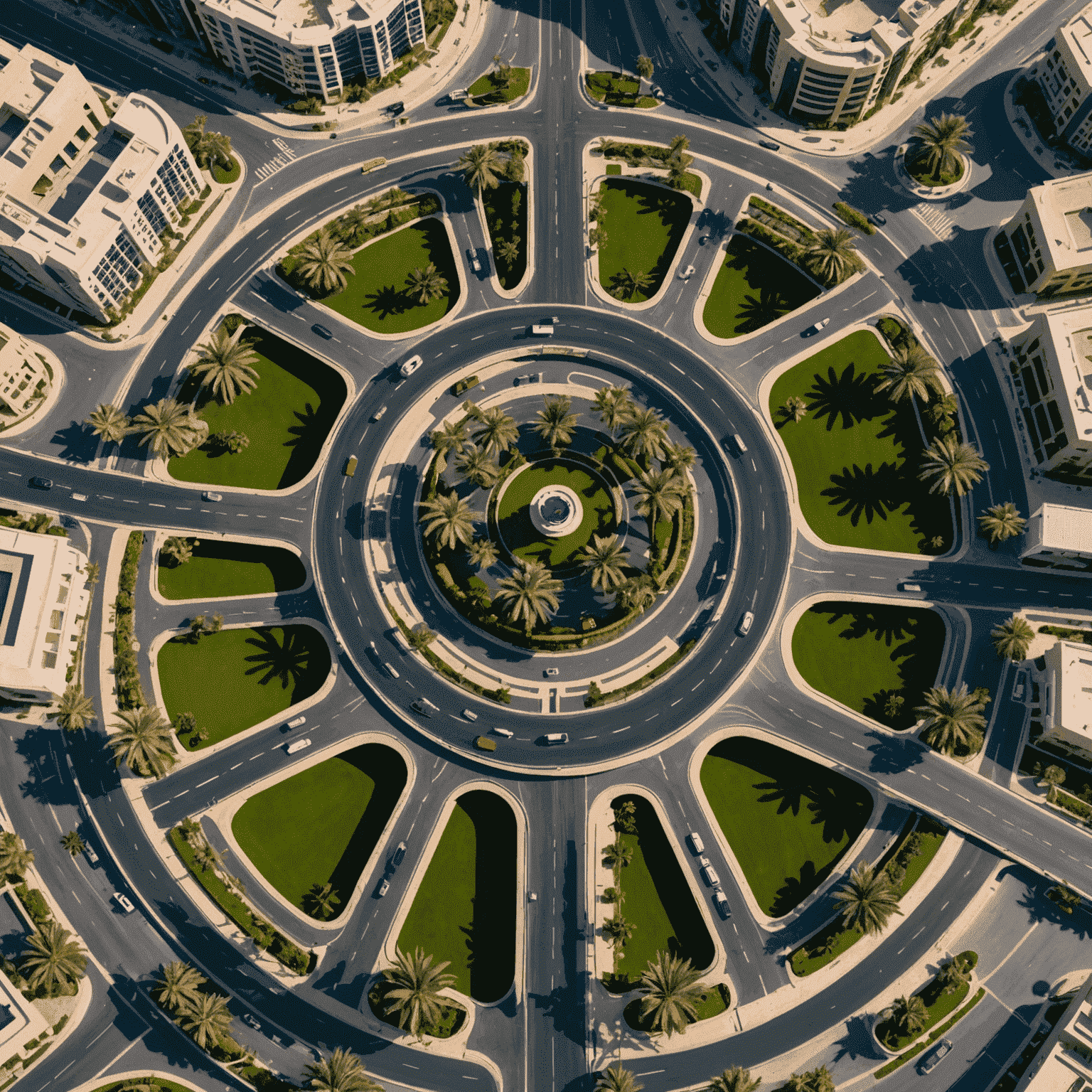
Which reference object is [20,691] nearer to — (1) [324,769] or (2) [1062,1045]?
(1) [324,769]

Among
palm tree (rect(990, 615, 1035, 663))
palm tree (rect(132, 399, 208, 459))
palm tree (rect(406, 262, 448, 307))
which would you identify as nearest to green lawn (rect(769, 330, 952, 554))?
palm tree (rect(990, 615, 1035, 663))

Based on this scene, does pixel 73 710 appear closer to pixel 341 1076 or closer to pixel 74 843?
pixel 74 843

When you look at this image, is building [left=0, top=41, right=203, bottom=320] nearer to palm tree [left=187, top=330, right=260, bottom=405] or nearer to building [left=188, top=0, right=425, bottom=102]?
palm tree [left=187, top=330, right=260, bottom=405]

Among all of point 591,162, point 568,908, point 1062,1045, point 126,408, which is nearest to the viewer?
point 1062,1045

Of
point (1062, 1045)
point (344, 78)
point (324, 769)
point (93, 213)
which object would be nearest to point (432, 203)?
point (344, 78)

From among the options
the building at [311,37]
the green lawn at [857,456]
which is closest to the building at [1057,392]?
the green lawn at [857,456]

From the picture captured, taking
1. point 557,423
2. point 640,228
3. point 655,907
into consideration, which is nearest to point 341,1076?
point 655,907

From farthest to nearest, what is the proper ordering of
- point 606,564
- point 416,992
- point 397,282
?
1. point 397,282
2. point 606,564
3. point 416,992
